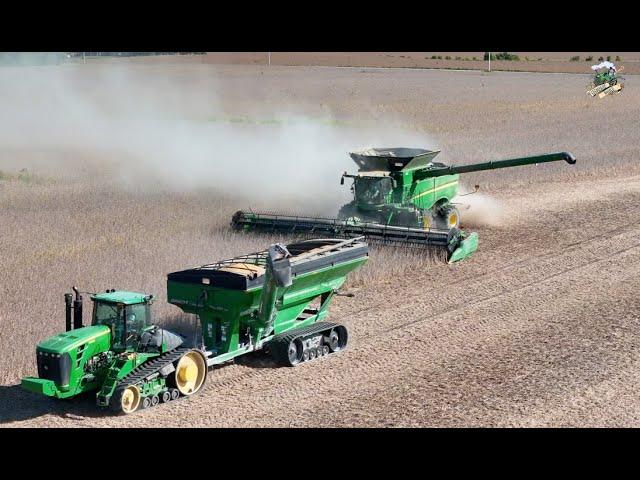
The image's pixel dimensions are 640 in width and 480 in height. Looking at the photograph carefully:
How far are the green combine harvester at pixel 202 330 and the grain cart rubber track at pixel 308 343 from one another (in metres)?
0.02

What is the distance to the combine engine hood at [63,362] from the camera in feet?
38.7

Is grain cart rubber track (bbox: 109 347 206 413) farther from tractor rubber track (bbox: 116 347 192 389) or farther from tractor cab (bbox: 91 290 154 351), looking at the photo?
tractor cab (bbox: 91 290 154 351)

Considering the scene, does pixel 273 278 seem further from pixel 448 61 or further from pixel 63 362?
pixel 448 61

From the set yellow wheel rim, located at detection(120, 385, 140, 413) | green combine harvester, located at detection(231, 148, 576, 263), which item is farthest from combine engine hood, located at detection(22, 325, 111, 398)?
green combine harvester, located at detection(231, 148, 576, 263)

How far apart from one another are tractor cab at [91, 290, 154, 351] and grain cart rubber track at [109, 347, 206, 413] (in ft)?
1.32

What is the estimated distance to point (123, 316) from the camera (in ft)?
41.0

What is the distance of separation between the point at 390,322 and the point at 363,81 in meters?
60.2

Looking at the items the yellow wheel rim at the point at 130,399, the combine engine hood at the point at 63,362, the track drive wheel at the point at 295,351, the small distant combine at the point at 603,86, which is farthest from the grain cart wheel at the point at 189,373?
the small distant combine at the point at 603,86

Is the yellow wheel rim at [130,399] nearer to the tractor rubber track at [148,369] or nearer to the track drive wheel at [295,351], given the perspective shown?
the tractor rubber track at [148,369]

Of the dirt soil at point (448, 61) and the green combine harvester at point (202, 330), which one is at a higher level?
the dirt soil at point (448, 61)

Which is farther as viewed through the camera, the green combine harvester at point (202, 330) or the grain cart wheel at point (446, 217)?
the grain cart wheel at point (446, 217)

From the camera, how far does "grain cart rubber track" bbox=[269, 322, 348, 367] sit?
14148mm

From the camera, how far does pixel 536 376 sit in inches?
533

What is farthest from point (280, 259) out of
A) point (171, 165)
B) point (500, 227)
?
point (171, 165)
